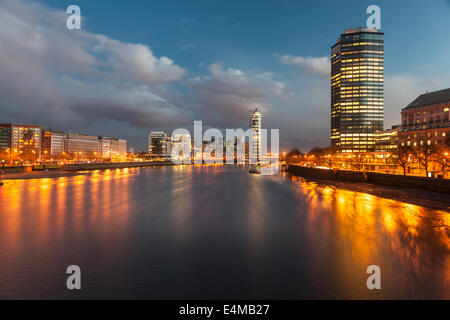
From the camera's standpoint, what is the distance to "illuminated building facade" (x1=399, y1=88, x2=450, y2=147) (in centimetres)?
7188

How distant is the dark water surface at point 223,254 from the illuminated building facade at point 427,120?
221 ft

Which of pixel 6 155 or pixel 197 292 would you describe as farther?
pixel 6 155

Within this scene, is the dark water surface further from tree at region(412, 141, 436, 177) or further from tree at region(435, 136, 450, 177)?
tree at region(412, 141, 436, 177)

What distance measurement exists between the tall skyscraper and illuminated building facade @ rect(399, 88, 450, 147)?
253 ft

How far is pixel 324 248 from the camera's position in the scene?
1248cm

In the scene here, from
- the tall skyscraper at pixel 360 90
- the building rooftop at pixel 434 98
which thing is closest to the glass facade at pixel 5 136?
the tall skyscraper at pixel 360 90

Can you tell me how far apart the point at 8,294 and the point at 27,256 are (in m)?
3.58

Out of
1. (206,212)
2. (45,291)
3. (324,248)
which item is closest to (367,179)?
(206,212)

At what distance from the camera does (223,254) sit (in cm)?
1146

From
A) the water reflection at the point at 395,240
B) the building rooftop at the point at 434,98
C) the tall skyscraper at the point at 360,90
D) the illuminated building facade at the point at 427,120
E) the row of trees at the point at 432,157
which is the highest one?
the tall skyscraper at the point at 360,90

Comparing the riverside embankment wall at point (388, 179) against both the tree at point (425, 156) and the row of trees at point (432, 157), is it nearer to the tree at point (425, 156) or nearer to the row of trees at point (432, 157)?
the row of trees at point (432, 157)

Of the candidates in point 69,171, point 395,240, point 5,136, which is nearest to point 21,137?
point 5,136

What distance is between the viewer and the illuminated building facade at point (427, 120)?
236 ft
